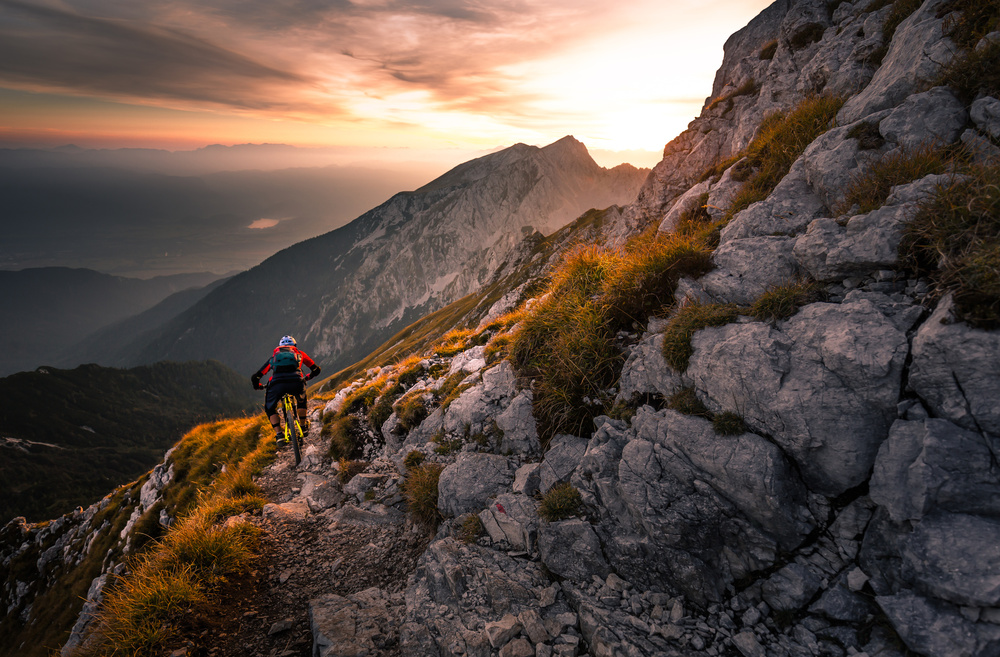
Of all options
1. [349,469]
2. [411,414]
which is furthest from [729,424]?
[349,469]

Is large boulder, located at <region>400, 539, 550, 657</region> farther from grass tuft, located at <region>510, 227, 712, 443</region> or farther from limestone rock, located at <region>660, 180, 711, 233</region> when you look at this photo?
limestone rock, located at <region>660, 180, 711, 233</region>

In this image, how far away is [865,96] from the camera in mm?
9078

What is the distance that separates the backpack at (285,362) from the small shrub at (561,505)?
32.6 ft

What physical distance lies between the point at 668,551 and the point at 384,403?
10697mm

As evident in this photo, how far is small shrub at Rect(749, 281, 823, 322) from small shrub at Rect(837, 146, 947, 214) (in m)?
1.74

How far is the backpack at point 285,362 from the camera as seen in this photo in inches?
514

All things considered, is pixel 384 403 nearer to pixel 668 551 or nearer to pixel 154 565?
pixel 154 565

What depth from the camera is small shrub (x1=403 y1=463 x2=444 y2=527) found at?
28.8 ft

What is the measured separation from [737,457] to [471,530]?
476cm

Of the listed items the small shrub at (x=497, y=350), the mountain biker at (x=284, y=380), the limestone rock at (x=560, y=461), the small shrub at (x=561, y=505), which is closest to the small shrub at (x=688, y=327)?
the limestone rock at (x=560, y=461)

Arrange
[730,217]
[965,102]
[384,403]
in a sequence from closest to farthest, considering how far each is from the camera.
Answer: [965,102]
[730,217]
[384,403]

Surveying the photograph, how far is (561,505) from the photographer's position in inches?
270

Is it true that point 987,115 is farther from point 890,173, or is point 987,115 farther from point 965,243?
point 965,243

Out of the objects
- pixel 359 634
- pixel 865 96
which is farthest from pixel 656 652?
pixel 865 96
